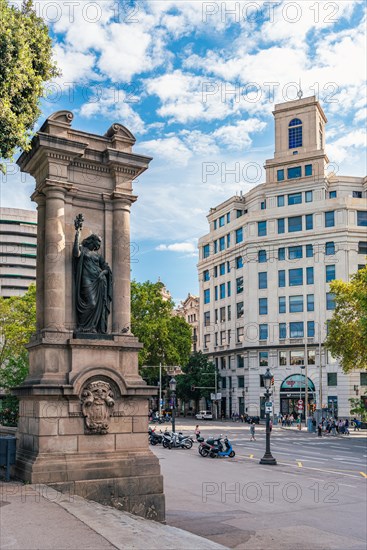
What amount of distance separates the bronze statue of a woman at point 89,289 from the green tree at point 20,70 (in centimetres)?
237

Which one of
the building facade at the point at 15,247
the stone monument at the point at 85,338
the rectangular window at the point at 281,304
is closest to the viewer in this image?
the stone monument at the point at 85,338

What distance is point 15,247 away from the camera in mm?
103438

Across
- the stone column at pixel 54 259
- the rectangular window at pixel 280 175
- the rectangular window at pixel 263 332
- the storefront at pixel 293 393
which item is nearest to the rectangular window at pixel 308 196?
the rectangular window at pixel 280 175

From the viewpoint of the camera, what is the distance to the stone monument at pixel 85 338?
11.8 meters

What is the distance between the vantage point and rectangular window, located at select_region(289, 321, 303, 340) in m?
69.3

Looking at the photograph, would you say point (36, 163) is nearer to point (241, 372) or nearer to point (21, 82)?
point (21, 82)

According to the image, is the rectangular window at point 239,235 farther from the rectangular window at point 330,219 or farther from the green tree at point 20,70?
the green tree at point 20,70

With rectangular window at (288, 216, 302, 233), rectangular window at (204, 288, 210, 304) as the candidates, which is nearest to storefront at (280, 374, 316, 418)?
rectangular window at (288, 216, 302, 233)

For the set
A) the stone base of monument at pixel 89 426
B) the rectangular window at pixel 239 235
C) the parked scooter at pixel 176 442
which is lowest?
the parked scooter at pixel 176 442

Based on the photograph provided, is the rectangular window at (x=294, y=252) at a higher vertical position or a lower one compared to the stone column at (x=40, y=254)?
higher

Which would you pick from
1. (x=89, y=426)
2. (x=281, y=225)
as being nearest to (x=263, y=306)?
(x=281, y=225)

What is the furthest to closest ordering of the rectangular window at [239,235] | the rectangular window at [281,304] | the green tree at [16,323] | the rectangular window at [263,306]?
the rectangular window at [239,235]
the rectangular window at [263,306]
the rectangular window at [281,304]
the green tree at [16,323]

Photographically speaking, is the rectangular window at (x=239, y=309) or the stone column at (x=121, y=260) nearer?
the stone column at (x=121, y=260)

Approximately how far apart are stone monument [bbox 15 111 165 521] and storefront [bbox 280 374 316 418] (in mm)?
57205
